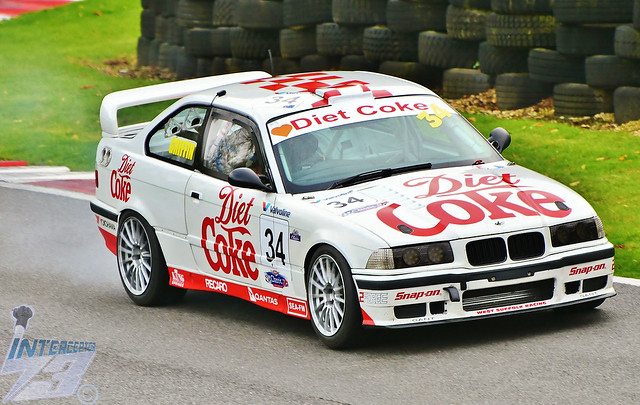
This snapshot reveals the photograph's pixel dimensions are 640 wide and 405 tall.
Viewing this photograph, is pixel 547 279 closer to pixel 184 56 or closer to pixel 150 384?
pixel 150 384

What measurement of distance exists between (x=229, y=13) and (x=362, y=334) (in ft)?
46.6

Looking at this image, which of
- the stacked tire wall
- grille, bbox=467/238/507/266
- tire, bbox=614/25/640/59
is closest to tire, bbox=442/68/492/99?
the stacked tire wall

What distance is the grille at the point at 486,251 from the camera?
279 inches

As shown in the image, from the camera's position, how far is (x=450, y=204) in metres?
7.29

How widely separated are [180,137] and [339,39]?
978 cm

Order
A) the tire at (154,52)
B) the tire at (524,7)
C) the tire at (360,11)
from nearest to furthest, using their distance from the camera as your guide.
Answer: the tire at (524,7), the tire at (360,11), the tire at (154,52)

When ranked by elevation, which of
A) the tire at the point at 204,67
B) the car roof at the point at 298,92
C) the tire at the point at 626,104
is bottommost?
the tire at the point at 204,67

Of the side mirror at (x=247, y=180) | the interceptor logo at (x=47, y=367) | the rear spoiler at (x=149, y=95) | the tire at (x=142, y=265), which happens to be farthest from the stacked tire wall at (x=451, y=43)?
the interceptor logo at (x=47, y=367)

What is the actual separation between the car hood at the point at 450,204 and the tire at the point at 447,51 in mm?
9049

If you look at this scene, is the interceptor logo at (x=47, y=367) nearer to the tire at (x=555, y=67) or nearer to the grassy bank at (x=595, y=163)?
the grassy bank at (x=595, y=163)

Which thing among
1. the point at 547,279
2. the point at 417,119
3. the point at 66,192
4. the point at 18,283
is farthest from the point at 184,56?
the point at 547,279

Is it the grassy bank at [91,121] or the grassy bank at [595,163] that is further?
the grassy bank at [91,121]

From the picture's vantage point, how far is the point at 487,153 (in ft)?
27.6

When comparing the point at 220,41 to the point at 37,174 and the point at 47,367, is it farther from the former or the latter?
the point at 47,367
